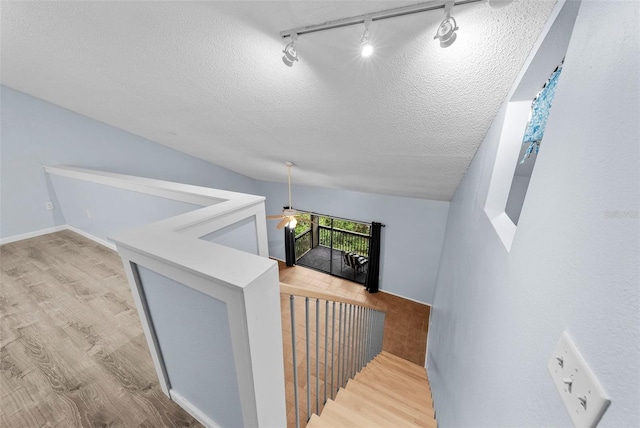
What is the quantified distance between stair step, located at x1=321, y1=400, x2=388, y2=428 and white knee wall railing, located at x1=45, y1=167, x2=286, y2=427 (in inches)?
30.9

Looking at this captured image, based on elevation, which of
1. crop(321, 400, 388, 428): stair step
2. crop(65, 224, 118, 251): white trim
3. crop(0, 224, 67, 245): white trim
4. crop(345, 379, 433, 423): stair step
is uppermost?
crop(65, 224, 118, 251): white trim

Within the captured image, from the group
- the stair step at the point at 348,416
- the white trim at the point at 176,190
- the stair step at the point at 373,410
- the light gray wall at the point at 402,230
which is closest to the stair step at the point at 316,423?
the stair step at the point at 348,416

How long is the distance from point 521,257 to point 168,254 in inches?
50.6

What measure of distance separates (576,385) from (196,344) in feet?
3.90

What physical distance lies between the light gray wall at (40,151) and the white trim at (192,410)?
13.7ft

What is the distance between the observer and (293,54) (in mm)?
1236

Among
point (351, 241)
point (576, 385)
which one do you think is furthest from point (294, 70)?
point (351, 241)

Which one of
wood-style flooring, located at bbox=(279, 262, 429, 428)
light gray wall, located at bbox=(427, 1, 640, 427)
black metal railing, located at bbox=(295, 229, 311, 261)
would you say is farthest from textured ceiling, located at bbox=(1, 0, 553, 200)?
black metal railing, located at bbox=(295, 229, 311, 261)

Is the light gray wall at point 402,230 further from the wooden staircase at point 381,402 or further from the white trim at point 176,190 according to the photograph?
the white trim at point 176,190

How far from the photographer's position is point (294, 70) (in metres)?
1.45

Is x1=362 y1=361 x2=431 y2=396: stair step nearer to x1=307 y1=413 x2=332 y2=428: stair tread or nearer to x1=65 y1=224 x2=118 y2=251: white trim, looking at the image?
x1=307 y1=413 x2=332 y2=428: stair tread

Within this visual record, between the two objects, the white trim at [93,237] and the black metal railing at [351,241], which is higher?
the white trim at [93,237]

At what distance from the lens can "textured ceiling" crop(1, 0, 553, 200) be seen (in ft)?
3.45

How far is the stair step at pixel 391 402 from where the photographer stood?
1958 mm
